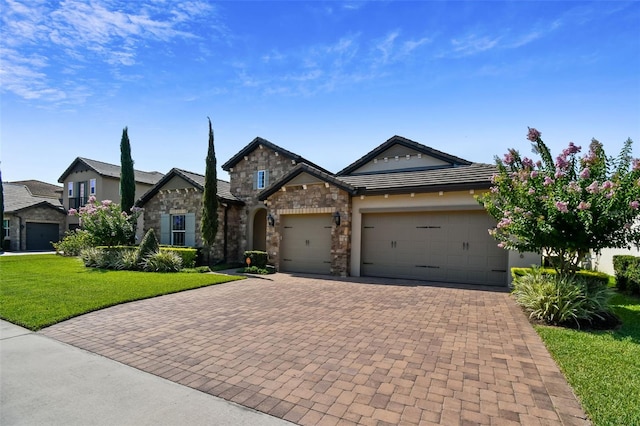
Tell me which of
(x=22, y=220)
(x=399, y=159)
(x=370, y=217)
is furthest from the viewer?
(x=22, y=220)

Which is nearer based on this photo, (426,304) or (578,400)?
(578,400)

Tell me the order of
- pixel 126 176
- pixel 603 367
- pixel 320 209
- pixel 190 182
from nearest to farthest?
1. pixel 603 367
2. pixel 320 209
3. pixel 190 182
4. pixel 126 176

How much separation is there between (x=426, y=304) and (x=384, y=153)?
1064cm

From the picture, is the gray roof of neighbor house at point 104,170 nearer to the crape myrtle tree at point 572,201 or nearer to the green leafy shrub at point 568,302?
the crape myrtle tree at point 572,201

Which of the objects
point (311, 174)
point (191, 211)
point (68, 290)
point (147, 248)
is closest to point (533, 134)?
point (311, 174)

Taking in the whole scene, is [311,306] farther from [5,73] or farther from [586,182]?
[5,73]

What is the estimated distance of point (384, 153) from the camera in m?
17.0

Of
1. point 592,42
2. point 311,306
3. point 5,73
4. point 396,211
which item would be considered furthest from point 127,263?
point 592,42

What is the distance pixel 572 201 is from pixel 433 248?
5531 mm

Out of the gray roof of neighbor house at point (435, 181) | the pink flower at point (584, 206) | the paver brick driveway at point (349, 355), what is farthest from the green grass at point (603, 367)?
the gray roof of neighbor house at point (435, 181)

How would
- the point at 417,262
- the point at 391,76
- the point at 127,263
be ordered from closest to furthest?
1. the point at 391,76
2. the point at 417,262
3. the point at 127,263

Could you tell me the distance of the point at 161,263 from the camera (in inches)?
544

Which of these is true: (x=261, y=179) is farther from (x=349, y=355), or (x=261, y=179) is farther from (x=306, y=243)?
(x=349, y=355)

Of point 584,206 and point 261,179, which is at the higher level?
point 261,179
